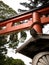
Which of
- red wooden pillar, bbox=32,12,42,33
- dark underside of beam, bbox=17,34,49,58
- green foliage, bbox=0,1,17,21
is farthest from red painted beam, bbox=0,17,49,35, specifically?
green foliage, bbox=0,1,17,21

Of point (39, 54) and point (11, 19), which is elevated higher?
point (11, 19)

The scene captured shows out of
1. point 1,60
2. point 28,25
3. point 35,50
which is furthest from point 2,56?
point 35,50

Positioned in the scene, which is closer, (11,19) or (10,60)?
(11,19)

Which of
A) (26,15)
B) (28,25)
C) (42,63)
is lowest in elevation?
(42,63)

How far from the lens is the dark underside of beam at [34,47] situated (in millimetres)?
3801

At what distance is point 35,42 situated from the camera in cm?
383

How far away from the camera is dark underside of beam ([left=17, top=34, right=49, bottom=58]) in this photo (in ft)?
12.5

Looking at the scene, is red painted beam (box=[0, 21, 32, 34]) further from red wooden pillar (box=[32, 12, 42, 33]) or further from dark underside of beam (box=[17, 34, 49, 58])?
dark underside of beam (box=[17, 34, 49, 58])

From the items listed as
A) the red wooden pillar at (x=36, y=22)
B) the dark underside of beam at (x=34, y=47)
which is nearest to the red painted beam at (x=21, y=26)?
the red wooden pillar at (x=36, y=22)

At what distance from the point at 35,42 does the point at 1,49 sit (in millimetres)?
5673

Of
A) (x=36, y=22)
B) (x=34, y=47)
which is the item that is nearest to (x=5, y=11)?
(x=36, y=22)

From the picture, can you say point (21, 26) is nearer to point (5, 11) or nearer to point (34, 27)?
point (34, 27)

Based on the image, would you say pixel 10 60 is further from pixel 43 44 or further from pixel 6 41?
pixel 43 44

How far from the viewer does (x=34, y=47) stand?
12.9 feet
